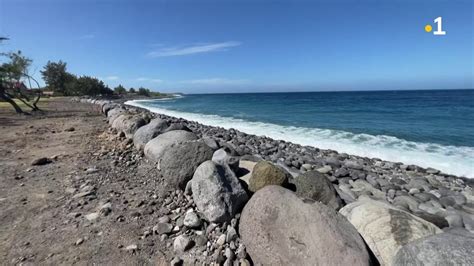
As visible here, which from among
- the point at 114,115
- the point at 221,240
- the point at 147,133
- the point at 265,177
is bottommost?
the point at 221,240

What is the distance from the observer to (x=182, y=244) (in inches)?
114

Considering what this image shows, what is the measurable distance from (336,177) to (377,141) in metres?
6.38

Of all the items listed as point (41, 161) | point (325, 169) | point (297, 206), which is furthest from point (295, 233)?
point (41, 161)

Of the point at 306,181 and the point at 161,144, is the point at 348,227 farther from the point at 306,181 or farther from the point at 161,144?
the point at 161,144

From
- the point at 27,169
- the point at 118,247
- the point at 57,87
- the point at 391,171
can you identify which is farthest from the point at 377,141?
the point at 57,87

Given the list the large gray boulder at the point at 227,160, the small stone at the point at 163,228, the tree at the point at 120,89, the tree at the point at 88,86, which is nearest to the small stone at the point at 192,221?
the small stone at the point at 163,228

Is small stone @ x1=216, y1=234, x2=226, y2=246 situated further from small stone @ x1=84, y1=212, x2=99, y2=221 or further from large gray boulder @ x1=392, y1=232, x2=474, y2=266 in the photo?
small stone @ x1=84, y1=212, x2=99, y2=221

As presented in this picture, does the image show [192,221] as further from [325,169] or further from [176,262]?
[325,169]

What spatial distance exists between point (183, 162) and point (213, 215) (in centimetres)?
115

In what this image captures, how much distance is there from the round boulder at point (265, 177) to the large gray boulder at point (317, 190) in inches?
9.1

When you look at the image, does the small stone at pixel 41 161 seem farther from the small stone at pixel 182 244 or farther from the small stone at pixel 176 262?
the small stone at pixel 176 262

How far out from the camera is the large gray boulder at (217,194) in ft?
10.1

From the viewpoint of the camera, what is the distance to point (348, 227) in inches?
96.1

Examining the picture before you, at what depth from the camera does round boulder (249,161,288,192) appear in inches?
132
